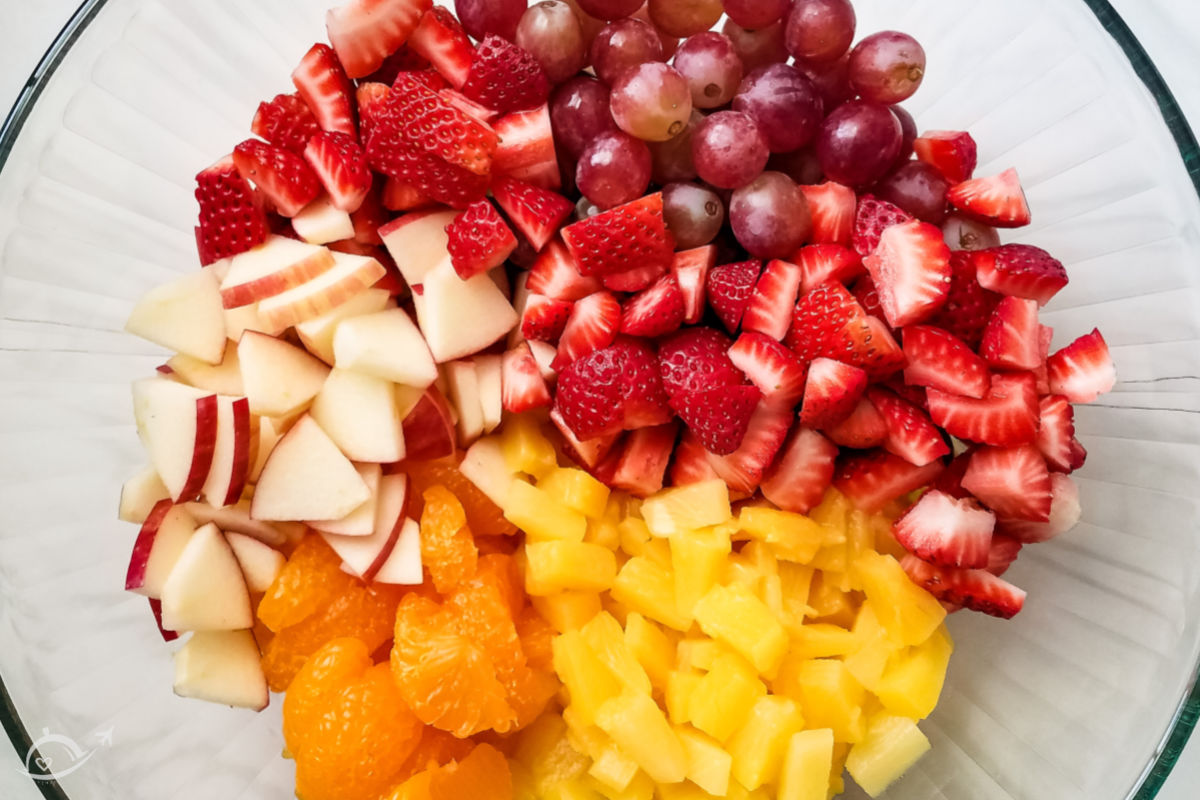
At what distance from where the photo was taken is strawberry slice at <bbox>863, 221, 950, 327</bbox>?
0.97 m

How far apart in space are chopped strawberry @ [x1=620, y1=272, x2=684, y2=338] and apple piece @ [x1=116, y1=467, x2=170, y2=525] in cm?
72

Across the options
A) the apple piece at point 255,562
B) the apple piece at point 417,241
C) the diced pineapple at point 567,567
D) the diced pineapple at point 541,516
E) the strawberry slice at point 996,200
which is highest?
the strawberry slice at point 996,200

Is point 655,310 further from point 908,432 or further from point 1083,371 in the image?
point 1083,371

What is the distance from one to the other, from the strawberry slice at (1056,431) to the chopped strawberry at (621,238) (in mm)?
551

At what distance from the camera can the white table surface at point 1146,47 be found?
125 cm

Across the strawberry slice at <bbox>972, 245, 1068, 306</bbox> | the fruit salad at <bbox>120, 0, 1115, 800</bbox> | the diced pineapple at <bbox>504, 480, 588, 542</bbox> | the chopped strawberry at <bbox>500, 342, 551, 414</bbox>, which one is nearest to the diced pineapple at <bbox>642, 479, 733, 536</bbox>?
the fruit salad at <bbox>120, 0, 1115, 800</bbox>

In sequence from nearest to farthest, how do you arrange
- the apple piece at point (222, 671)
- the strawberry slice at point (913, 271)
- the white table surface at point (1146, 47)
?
the strawberry slice at point (913, 271), the apple piece at point (222, 671), the white table surface at point (1146, 47)

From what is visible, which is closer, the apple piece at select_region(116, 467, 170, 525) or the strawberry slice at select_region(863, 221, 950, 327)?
the strawberry slice at select_region(863, 221, 950, 327)

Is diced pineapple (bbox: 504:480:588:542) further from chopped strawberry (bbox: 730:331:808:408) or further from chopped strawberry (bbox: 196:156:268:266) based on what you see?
chopped strawberry (bbox: 196:156:268:266)

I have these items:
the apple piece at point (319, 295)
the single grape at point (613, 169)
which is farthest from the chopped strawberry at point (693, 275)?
the apple piece at point (319, 295)

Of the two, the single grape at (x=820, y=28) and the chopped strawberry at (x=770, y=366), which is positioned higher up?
the single grape at (x=820, y=28)

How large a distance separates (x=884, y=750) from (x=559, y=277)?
2.67 ft

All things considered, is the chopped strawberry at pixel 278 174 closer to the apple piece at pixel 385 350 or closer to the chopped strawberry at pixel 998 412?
the apple piece at pixel 385 350

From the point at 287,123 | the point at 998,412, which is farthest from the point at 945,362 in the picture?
the point at 287,123
